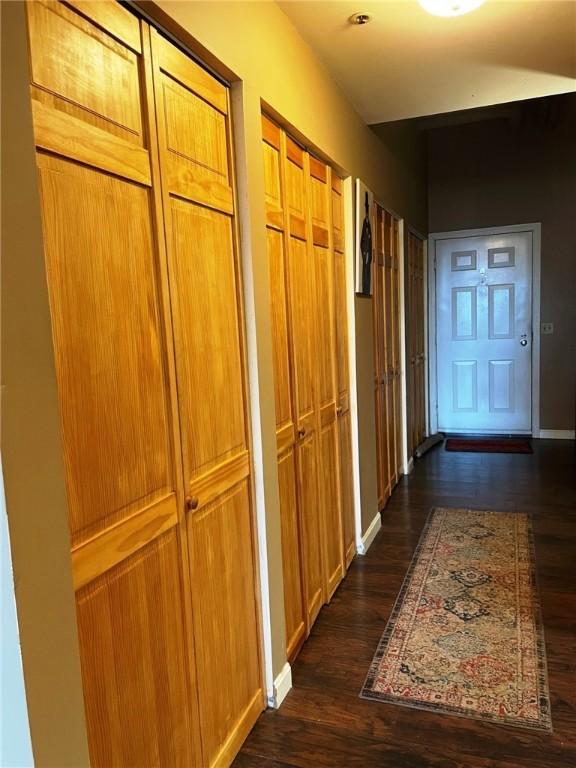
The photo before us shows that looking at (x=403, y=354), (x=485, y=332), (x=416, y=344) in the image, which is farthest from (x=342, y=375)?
(x=485, y=332)

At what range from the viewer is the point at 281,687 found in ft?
6.16

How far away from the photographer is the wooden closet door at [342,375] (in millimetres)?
2672

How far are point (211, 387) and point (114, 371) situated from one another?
414mm

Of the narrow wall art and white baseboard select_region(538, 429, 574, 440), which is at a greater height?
the narrow wall art

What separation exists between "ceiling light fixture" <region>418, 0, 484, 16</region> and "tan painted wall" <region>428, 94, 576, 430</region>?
372cm

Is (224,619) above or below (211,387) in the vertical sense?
below

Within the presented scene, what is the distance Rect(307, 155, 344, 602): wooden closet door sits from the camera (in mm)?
2396

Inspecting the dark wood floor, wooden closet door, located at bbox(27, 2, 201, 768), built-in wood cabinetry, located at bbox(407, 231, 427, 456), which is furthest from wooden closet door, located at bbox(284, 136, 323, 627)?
built-in wood cabinetry, located at bbox(407, 231, 427, 456)

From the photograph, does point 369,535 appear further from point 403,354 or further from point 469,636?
point 403,354

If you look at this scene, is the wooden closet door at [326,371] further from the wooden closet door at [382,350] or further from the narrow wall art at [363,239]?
the wooden closet door at [382,350]

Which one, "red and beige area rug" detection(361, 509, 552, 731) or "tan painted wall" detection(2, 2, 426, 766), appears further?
"red and beige area rug" detection(361, 509, 552, 731)

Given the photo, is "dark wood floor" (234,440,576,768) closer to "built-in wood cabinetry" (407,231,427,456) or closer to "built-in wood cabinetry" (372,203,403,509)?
"built-in wood cabinetry" (372,203,403,509)

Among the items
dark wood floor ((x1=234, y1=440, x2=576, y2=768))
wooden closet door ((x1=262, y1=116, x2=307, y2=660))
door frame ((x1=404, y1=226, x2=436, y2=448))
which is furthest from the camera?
door frame ((x1=404, y1=226, x2=436, y2=448))

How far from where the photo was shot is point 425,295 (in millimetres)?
5480
